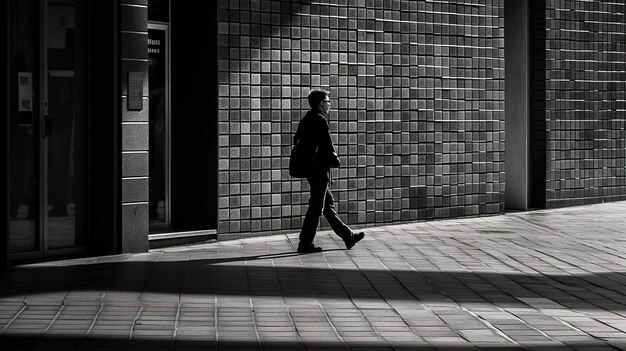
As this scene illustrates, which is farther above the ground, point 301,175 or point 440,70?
point 440,70

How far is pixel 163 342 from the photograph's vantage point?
24.5 ft

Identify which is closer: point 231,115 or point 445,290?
point 445,290

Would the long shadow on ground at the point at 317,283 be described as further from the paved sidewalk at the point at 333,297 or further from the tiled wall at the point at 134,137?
the tiled wall at the point at 134,137

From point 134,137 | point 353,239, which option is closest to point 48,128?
point 134,137

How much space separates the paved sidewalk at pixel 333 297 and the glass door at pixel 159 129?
3.01 feet

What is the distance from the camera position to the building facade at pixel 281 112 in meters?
12.0

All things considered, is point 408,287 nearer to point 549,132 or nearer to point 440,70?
point 440,70

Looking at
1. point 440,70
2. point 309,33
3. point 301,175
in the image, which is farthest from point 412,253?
point 440,70

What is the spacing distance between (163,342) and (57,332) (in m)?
0.80

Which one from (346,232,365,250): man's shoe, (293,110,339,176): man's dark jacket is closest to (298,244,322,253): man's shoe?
(346,232,365,250): man's shoe

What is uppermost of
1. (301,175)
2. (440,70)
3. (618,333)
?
(440,70)

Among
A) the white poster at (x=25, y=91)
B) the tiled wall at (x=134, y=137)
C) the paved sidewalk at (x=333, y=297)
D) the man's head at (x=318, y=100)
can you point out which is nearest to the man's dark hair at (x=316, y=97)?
the man's head at (x=318, y=100)

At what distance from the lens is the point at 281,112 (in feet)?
46.8

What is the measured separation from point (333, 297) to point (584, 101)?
419 inches
